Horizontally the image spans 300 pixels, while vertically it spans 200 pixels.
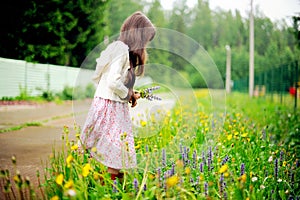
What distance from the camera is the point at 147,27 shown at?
3.16 meters

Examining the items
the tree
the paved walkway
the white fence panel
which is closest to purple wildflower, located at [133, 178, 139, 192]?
the paved walkway

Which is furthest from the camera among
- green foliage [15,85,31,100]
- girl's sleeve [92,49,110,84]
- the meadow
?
green foliage [15,85,31,100]

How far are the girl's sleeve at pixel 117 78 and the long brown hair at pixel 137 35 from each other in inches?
7.9

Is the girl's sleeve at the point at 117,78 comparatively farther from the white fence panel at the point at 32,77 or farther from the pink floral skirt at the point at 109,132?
the white fence panel at the point at 32,77

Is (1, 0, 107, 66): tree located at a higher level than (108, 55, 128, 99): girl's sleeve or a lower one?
higher

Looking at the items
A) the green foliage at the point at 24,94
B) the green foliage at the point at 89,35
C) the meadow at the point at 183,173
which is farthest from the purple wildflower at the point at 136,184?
the green foliage at the point at 24,94

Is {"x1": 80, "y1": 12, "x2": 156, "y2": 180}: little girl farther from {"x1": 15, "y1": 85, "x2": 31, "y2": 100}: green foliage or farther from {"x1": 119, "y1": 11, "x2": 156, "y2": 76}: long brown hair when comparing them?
{"x1": 15, "y1": 85, "x2": 31, "y2": 100}: green foliage

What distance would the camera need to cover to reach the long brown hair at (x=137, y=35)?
3129mm

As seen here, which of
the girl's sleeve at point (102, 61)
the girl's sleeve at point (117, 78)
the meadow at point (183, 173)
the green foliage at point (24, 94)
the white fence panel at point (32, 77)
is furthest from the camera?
the green foliage at point (24, 94)

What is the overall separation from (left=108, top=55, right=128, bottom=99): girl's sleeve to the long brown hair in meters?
0.20

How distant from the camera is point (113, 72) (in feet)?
9.61

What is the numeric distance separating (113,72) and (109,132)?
45 cm

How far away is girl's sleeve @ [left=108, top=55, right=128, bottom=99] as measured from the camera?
9.53 feet

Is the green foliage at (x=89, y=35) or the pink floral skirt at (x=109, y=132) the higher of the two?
the green foliage at (x=89, y=35)
